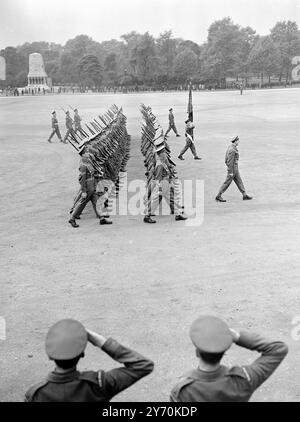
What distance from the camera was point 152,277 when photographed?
20.5ft

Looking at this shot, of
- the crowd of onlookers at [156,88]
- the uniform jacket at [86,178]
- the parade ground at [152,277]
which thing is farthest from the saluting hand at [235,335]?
the crowd of onlookers at [156,88]

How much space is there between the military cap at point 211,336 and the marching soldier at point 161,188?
6400mm

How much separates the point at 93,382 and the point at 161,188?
6.75m

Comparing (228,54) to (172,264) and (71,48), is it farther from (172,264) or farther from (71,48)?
(172,264)

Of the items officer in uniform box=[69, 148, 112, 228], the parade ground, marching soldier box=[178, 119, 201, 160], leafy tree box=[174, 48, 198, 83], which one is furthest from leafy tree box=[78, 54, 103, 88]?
officer in uniform box=[69, 148, 112, 228]

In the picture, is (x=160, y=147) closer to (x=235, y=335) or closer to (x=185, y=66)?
(x=235, y=335)

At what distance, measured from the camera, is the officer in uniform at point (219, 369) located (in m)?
2.29

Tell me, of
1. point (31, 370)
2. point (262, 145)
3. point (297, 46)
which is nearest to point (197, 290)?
point (31, 370)

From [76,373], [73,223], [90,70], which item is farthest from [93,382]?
[90,70]

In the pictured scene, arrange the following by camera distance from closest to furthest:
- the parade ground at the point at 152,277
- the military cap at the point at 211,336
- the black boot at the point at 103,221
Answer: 1. the military cap at the point at 211,336
2. the parade ground at the point at 152,277
3. the black boot at the point at 103,221

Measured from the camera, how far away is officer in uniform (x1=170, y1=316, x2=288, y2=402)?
229 cm

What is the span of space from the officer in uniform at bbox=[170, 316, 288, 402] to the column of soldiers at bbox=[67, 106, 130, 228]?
646 cm

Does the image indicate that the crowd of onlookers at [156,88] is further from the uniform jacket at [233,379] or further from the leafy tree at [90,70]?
the uniform jacket at [233,379]

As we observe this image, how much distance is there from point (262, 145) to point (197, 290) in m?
12.3
